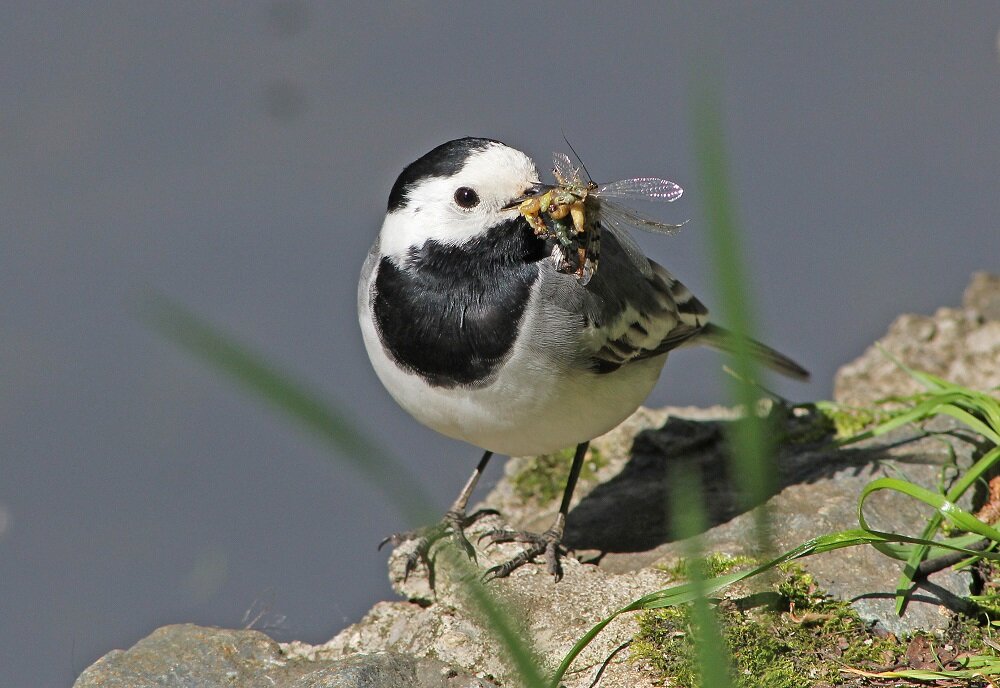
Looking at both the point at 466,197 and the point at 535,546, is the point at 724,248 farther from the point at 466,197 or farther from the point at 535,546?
the point at 535,546

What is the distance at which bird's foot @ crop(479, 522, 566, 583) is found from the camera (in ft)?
15.3

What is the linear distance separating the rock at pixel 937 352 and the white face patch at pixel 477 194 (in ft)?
9.68

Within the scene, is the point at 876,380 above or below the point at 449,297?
above

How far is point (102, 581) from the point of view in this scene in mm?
7707

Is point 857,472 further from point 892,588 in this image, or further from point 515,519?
point 515,519

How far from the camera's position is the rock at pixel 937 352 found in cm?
643

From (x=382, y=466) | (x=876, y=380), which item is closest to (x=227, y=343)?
(x=382, y=466)

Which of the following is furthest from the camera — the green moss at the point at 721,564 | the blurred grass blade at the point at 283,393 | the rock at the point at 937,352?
the rock at the point at 937,352

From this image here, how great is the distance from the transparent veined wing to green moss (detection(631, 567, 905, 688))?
1.48 meters

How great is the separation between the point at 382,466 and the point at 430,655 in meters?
3.00

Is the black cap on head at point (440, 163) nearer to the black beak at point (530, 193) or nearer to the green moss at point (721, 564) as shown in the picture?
the black beak at point (530, 193)

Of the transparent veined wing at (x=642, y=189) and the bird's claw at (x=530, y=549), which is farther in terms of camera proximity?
the bird's claw at (x=530, y=549)

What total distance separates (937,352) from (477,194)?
3.51 m

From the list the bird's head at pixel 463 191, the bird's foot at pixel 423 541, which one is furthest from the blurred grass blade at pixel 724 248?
the bird's foot at pixel 423 541
